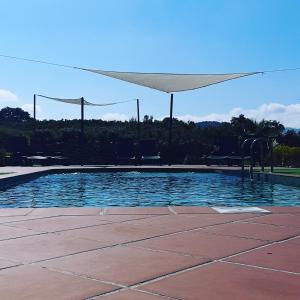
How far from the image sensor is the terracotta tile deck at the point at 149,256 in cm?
227

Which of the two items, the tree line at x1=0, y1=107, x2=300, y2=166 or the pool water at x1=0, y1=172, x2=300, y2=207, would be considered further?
the tree line at x1=0, y1=107, x2=300, y2=166

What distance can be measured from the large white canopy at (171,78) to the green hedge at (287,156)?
3264 millimetres

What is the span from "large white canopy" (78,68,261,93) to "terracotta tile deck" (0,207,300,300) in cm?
852

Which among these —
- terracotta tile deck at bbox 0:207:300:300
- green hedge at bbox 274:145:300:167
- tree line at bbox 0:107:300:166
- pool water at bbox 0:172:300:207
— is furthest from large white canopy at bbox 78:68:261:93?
terracotta tile deck at bbox 0:207:300:300

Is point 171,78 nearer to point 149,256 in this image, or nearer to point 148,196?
point 148,196

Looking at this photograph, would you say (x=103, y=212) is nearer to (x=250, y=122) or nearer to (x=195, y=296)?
(x=195, y=296)

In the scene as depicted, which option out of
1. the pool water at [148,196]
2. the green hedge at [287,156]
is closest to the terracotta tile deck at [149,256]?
the pool water at [148,196]

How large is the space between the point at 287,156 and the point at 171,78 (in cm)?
449

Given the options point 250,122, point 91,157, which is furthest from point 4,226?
point 250,122

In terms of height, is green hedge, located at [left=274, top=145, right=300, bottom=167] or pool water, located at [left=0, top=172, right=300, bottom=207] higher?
green hedge, located at [left=274, top=145, right=300, bottom=167]

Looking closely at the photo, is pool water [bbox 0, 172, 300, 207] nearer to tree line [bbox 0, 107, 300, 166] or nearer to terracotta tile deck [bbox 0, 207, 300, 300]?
terracotta tile deck [bbox 0, 207, 300, 300]

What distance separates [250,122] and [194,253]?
69.1 feet

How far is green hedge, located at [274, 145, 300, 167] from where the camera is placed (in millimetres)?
14328

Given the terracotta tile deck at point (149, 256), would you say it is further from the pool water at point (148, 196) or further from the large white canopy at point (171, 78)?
the large white canopy at point (171, 78)
